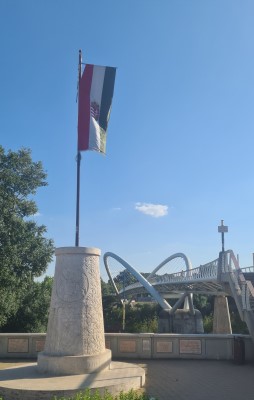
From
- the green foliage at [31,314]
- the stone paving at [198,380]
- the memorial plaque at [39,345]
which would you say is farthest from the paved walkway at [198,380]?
the green foliage at [31,314]

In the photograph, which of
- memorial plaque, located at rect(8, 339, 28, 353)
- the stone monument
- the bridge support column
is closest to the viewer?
the stone monument

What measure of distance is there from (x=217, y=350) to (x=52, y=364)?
6389mm

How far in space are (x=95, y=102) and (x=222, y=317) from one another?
1311 inches

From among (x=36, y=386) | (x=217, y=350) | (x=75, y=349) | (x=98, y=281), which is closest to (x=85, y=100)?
(x=98, y=281)

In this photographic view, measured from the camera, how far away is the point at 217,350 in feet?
43.9

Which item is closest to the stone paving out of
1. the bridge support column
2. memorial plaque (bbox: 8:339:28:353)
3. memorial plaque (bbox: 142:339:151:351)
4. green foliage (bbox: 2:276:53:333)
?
memorial plaque (bbox: 142:339:151:351)

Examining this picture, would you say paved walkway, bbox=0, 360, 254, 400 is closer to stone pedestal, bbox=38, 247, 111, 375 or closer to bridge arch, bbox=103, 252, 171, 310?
stone pedestal, bbox=38, 247, 111, 375

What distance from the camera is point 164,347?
1348cm

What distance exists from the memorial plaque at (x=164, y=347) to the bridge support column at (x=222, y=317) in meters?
27.3

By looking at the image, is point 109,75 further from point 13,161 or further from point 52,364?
point 13,161

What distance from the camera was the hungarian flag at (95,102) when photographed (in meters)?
11.3

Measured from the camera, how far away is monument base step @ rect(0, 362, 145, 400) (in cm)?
765

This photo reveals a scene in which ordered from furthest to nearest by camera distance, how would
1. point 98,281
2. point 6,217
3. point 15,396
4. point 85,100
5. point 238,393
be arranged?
point 6,217 → point 85,100 → point 98,281 → point 238,393 → point 15,396

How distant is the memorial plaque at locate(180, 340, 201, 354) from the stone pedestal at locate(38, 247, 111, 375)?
4.17 meters
